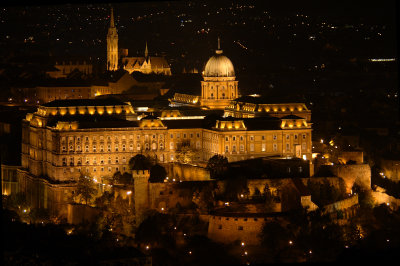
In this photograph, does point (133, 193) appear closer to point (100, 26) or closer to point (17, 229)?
point (17, 229)

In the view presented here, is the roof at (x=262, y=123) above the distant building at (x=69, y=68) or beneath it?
beneath

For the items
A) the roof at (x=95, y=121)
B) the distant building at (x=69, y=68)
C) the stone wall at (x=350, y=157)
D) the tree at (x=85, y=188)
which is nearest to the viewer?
the tree at (x=85, y=188)

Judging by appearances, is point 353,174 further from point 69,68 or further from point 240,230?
point 69,68

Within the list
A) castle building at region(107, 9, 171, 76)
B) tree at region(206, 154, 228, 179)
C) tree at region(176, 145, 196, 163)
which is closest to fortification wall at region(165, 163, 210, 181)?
tree at region(206, 154, 228, 179)

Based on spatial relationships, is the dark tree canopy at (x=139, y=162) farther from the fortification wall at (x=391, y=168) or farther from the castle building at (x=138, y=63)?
the castle building at (x=138, y=63)

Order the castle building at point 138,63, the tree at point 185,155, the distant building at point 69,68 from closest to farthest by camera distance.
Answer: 1. the tree at point 185,155
2. the castle building at point 138,63
3. the distant building at point 69,68

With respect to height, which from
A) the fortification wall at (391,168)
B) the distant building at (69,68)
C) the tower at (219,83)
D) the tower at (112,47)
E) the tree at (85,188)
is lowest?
the tree at (85,188)

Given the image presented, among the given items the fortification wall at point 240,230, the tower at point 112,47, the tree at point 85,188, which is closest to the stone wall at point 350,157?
the tree at point 85,188

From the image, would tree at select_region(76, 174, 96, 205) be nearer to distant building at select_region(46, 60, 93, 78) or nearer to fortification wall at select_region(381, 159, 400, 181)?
fortification wall at select_region(381, 159, 400, 181)
